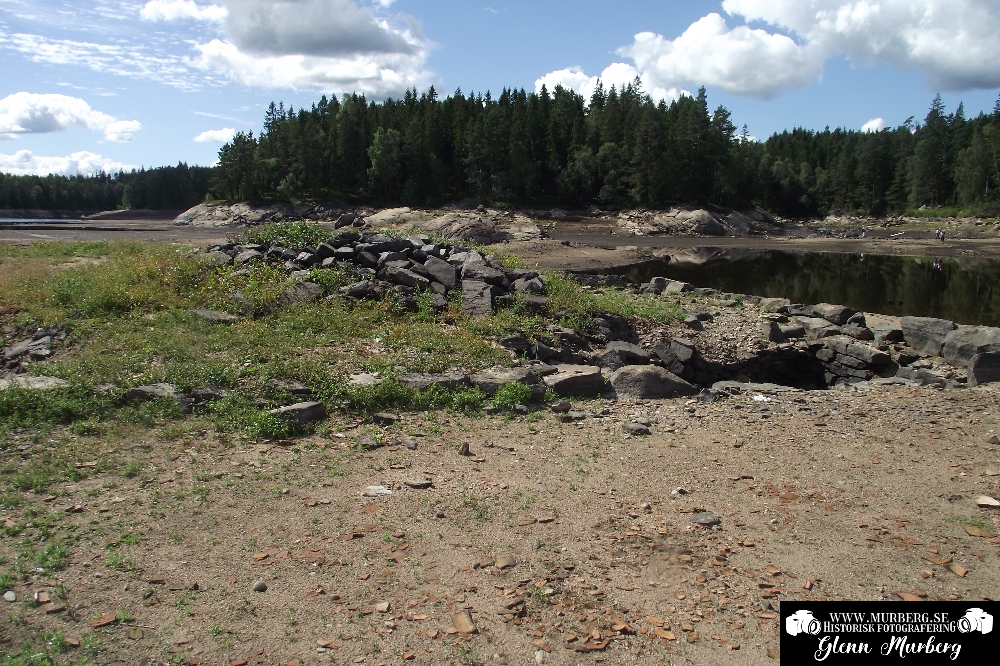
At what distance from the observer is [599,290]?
23.4 metres

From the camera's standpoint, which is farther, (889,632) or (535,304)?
(535,304)

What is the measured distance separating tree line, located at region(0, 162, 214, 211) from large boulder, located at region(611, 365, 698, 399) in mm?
113569

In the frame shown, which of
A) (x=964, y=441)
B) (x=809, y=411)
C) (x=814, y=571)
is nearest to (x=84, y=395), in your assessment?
→ (x=814, y=571)

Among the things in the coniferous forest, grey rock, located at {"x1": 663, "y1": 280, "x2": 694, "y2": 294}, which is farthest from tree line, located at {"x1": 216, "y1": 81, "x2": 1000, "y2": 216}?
grey rock, located at {"x1": 663, "y1": 280, "x2": 694, "y2": 294}

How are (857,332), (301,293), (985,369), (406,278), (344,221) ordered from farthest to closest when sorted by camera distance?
(344,221) → (857,332) → (406,278) → (301,293) → (985,369)

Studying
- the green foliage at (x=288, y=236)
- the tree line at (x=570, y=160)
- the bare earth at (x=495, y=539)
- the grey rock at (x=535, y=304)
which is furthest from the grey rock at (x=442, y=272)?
the tree line at (x=570, y=160)

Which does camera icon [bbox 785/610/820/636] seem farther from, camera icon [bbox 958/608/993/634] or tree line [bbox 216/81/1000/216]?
tree line [bbox 216/81/1000/216]

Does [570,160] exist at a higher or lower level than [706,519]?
higher

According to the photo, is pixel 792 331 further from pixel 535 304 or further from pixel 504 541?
pixel 504 541

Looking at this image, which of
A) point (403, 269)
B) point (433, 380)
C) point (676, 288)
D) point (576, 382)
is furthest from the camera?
point (676, 288)

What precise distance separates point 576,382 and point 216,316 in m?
7.83

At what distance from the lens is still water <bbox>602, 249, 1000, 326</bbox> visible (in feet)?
93.0

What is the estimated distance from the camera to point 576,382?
11.5 meters

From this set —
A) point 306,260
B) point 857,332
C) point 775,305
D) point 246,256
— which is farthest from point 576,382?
point 775,305
